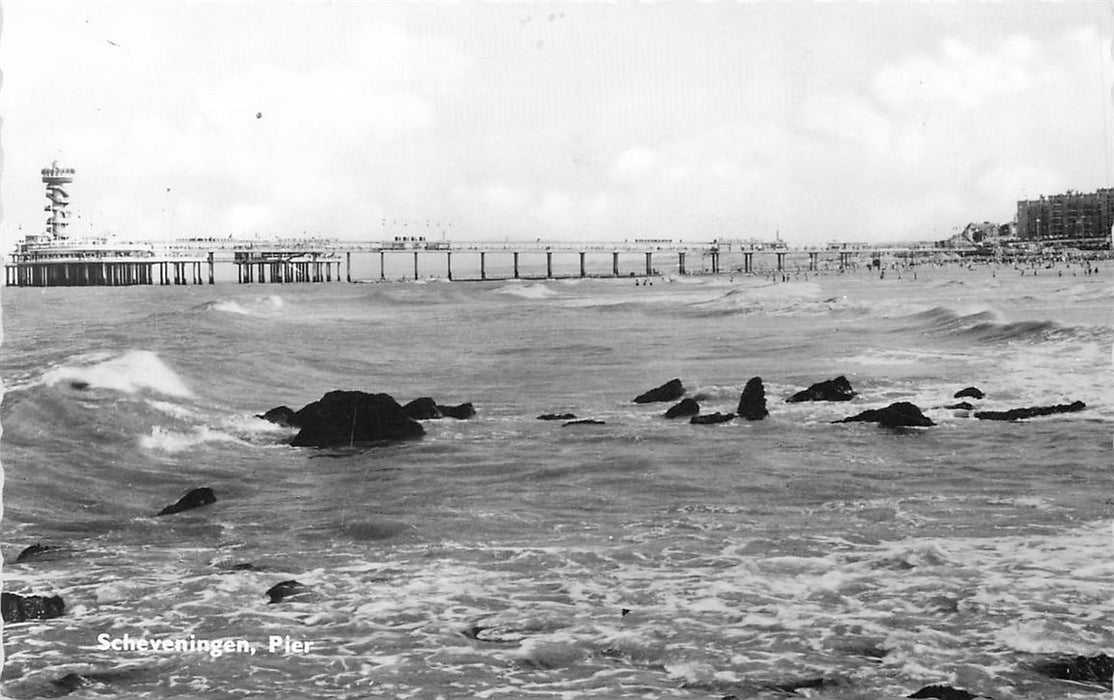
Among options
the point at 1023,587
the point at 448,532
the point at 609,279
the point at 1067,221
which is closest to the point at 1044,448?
the point at 1023,587

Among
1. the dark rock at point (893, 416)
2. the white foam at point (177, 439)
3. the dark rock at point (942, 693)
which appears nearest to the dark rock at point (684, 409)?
the dark rock at point (893, 416)

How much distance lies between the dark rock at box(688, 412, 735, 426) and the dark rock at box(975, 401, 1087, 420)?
48.0 inches

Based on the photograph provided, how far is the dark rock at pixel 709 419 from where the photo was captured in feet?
16.5

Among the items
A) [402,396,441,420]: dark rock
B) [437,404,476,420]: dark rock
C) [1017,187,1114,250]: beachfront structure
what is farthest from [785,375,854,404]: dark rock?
[402,396,441,420]: dark rock

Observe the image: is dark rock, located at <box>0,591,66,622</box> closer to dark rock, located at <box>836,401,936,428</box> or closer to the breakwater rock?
the breakwater rock

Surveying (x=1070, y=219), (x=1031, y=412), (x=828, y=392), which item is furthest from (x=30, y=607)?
(x=1070, y=219)

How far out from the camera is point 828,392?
505cm

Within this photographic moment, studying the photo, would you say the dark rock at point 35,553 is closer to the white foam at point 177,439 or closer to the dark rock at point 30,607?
the dark rock at point 30,607

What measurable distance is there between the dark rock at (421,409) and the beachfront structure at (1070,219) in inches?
124

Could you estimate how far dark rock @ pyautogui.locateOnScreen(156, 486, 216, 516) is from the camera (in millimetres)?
4879

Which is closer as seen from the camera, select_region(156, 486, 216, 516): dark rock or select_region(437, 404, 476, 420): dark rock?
select_region(156, 486, 216, 516): dark rock

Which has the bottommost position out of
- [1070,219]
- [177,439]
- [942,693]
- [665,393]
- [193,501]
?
[942,693]

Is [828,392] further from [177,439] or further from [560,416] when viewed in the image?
[177,439]

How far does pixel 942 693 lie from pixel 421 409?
2.68 metres
